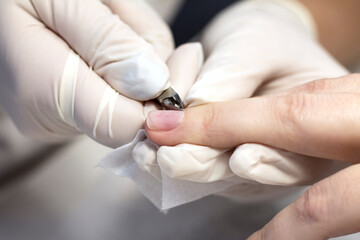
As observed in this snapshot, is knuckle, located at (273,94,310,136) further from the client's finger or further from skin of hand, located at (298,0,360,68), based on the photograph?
skin of hand, located at (298,0,360,68)

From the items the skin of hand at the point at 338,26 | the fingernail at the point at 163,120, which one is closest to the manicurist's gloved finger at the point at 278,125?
the fingernail at the point at 163,120

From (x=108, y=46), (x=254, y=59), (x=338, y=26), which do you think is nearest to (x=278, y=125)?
(x=254, y=59)

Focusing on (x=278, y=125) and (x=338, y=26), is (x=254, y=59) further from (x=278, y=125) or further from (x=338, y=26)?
(x=338, y=26)

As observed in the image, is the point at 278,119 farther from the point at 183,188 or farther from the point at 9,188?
the point at 9,188

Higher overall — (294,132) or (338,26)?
(294,132)

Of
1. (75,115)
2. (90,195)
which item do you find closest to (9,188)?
(90,195)

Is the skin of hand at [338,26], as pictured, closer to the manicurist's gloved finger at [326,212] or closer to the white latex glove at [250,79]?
the white latex glove at [250,79]

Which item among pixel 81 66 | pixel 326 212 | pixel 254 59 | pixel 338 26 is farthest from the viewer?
pixel 338 26
